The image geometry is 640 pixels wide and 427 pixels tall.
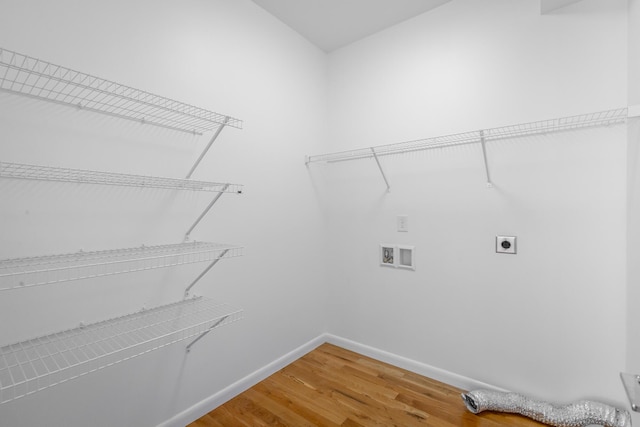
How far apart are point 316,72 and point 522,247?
2.02 metres

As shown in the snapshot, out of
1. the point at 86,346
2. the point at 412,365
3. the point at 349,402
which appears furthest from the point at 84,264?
the point at 412,365

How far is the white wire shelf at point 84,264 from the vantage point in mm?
1055

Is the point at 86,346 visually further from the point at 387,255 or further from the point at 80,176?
the point at 387,255

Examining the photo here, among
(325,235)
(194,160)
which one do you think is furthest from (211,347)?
Result: (325,235)

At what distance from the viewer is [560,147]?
160 cm

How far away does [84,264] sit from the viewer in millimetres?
1110

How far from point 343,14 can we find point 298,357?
2595mm

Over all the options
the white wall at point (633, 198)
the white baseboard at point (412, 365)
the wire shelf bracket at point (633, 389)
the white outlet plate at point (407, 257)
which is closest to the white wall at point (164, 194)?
the white baseboard at point (412, 365)

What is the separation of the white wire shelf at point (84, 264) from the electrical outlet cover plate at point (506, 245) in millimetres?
1673

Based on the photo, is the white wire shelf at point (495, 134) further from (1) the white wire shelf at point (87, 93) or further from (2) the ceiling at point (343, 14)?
(1) the white wire shelf at point (87, 93)

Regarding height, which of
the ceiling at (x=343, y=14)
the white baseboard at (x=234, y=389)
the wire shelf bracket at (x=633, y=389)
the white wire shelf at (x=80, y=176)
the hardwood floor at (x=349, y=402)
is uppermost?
the ceiling at (x=343, y=14)

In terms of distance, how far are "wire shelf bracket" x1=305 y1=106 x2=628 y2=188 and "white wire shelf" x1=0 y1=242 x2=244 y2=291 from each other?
4.23 feet

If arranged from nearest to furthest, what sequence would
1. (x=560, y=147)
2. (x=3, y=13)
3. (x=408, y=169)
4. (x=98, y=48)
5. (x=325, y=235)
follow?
(x=3, y=13), (x=98, y=48), (x=560, y=147), (x=408, y=169), (x=325, y=235)

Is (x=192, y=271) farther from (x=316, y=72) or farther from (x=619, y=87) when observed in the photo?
(x=619, y=87)
